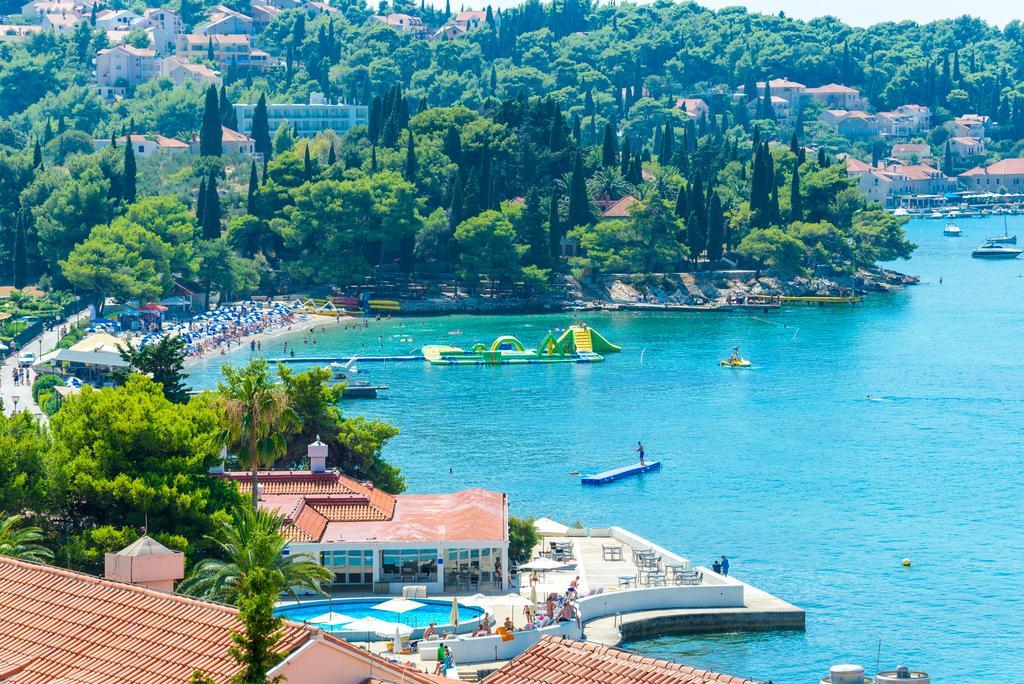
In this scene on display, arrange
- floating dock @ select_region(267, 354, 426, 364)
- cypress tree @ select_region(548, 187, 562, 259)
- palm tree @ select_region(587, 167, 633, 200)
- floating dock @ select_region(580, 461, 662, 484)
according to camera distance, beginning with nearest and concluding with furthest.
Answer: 1. floating dock @ select_region(580, 461, 662, 484)
2. floating dock @ select_region(267, 354, 426, 364)
3. cypress tree @ select_region(548, 187, 562, 259)
4. palm tree @ select_region(587, 167, 633, 200)

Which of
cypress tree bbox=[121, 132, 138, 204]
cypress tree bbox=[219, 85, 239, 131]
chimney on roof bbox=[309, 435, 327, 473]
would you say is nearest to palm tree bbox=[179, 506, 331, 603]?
chimney on roof bbox=[309, 435, 327, 473]

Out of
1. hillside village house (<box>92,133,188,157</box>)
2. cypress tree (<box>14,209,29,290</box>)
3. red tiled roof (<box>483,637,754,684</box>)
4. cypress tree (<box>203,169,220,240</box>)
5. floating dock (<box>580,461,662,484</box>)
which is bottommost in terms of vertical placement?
floating dock (<box>580,461,662,484</box>)

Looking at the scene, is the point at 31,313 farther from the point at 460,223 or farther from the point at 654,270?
the point at 654,270

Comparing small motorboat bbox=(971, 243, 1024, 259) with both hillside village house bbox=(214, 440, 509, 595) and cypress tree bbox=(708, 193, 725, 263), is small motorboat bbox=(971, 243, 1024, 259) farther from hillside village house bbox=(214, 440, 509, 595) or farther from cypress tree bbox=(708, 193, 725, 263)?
hillside village house bbox=(214, 440, 509, 595)

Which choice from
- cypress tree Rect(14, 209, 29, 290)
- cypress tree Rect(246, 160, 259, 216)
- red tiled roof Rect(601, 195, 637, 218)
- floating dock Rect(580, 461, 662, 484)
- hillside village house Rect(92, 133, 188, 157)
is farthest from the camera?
hillside village house Rect(92, 133, 188, 157)

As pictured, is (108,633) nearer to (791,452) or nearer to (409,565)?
(409,565)

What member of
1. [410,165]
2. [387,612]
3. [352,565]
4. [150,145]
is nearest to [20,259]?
[410,165]

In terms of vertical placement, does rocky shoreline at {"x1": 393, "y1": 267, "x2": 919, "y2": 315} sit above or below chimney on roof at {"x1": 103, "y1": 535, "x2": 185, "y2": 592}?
below
